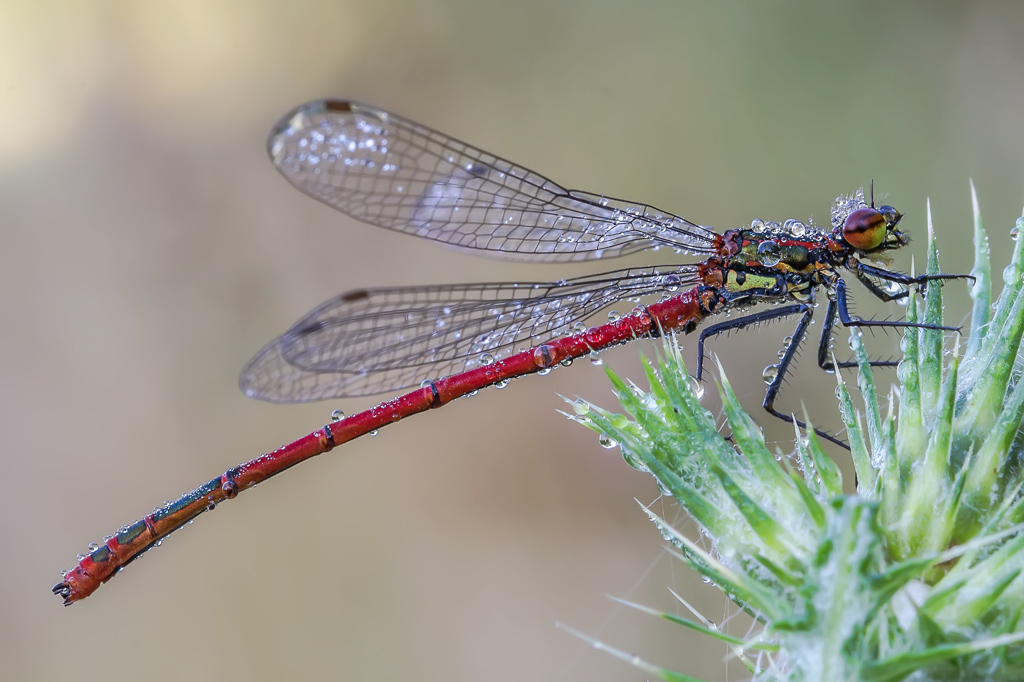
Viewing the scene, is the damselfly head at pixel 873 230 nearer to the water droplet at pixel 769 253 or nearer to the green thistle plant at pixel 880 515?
the water droplet at pixel 769 253

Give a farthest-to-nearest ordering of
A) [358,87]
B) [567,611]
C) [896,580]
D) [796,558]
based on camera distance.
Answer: [358,87]
[567,611]
[796,558]
[896,580]

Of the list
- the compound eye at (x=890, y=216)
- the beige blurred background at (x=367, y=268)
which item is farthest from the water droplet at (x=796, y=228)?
the beige blurred background at (x=367, y=268)

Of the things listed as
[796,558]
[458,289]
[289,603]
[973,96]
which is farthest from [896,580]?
[973,96]

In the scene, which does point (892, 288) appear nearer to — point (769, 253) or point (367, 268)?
point (769, 253)

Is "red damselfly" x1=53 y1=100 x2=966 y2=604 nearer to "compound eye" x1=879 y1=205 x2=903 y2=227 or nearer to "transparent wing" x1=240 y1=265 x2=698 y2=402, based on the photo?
"transparent wing" x1=240 y1=265 x2=698 y2=402

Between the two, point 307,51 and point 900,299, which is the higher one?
point 307,51

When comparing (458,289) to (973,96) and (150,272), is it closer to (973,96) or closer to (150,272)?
(150,272)
